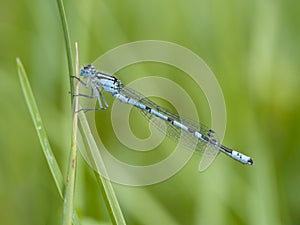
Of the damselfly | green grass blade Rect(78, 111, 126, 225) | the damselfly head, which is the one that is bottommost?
green grass blade Rect(78, 111, 126, 225)

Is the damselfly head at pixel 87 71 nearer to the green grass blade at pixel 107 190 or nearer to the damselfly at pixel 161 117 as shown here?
the damselfly at pixel 161 117

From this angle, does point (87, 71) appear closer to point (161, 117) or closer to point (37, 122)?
point (161, 117)

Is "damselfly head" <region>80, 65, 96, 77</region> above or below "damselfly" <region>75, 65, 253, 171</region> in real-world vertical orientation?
below

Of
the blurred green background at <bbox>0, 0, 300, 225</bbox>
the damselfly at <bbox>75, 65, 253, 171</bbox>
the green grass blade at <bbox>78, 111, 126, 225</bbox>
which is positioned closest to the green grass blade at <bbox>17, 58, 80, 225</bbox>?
the green grass blade at <bbox>78, 111, 126, 225</bbox>

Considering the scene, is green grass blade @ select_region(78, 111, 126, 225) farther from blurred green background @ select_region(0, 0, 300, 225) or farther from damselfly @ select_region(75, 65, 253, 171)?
damselfly @ select_region(75, 65, 253, 171)

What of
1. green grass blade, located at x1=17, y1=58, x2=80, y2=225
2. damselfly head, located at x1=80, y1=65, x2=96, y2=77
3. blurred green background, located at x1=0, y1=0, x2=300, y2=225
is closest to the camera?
green grass blade, located at x1=17, y1=58, x2=80, y2=225

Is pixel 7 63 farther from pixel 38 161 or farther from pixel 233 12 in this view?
pixel 233 12

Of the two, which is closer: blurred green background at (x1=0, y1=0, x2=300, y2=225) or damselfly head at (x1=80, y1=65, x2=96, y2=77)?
blurred green background at (x1=0, y1=0, x2=300, y2=225)

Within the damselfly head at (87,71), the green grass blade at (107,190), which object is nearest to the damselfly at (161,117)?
the damselfly head at (87,71)
